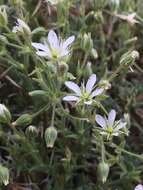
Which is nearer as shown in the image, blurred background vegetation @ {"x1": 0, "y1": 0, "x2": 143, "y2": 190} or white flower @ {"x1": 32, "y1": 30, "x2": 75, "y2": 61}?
white flower @ {"x1": 32, "y1": 30, "x2": 75, "y2": 61}

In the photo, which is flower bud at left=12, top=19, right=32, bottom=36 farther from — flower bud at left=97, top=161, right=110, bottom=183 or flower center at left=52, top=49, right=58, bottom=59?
flower bud at left=97, top=161, right=110, bottom=183

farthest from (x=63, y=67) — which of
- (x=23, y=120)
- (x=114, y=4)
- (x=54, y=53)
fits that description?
(x=114, y=4)

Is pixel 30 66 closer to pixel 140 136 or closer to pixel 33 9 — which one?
pixel 33 9

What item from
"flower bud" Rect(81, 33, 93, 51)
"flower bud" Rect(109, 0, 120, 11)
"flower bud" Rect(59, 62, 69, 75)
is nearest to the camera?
"flower bud" Rect(59, 62, 69, 75)

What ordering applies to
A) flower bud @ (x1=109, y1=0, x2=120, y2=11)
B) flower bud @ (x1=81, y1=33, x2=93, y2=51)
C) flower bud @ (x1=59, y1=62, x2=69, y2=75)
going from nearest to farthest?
flower bud @ (x1=59, y1=62, x2=69, y2=75) < flower bud @ (x1=81, y1=33, x2=93, y2=51) < flower bud @ (x1=109, y1=0, x2=120, y2=11)

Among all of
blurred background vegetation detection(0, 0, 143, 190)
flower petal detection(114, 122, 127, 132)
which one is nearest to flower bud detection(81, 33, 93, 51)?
blurred background vegetation detection(0, 0, 143, 190)

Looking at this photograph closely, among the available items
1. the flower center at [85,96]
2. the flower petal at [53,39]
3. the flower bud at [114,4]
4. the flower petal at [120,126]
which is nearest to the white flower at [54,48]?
the flower petal at [53,39]

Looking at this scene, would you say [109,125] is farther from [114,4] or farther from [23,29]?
[114,4]

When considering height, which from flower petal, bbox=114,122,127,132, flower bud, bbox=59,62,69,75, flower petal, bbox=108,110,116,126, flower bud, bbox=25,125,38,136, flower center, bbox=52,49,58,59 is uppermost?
flower center, bbox=52,49,58,59
